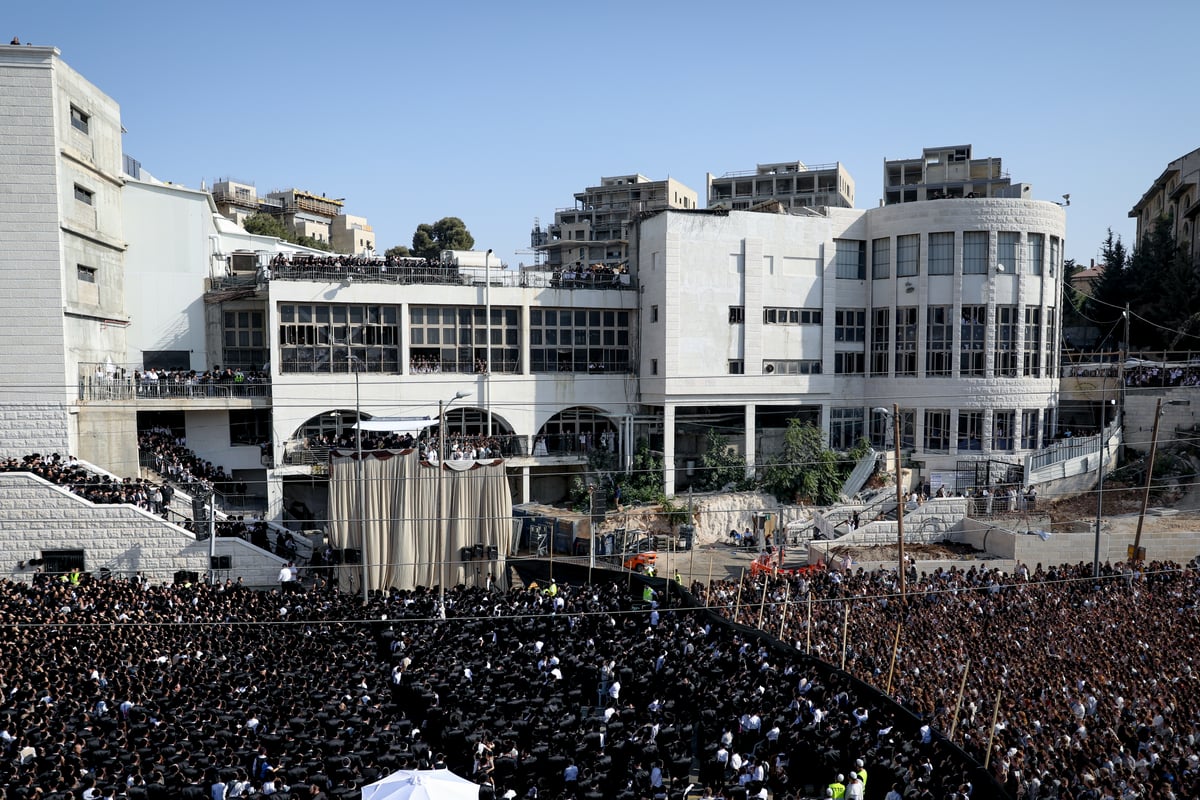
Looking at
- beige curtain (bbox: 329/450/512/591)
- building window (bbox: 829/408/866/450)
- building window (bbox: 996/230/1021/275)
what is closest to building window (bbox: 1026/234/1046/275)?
building window (bbox: 996/230/1021/275)

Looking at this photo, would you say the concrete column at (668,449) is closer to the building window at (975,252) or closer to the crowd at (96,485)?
the building window at (975,252)

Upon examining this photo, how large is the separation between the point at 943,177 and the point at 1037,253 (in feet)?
87.9

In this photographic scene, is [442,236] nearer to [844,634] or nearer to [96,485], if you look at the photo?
[96,485]

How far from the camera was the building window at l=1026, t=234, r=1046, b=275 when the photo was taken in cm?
3752

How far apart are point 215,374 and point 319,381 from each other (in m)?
3.82

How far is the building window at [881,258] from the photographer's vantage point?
3934 centimetres

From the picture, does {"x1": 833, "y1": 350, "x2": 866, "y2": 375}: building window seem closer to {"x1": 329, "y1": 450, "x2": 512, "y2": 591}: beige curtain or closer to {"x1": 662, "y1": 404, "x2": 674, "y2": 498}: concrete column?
{"x1": 662, "y1": 404, "x2": 674, "y2": 498}: concrete column

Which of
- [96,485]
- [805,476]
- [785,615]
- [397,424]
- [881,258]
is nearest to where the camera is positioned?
[785,615]

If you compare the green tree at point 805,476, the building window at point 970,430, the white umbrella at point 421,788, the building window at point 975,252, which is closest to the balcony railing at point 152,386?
the green tree at point 805,476

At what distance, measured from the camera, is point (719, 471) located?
120 feet

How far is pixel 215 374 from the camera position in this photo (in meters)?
34.2

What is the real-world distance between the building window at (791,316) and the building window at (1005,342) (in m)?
7.18

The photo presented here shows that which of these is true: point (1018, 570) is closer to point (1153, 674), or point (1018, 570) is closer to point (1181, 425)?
point (1153, 674)

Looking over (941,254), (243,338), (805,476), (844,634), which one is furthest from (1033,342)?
(243,338)
